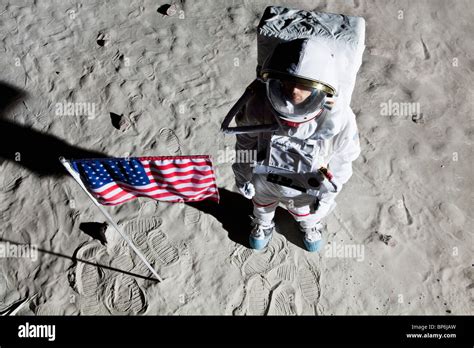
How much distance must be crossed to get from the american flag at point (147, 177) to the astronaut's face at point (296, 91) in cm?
80

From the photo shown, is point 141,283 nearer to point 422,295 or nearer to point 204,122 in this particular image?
point 204,122

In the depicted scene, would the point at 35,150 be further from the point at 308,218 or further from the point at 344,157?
the point at 344,157

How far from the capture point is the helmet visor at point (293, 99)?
2.93m

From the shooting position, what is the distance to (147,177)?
11.5ft

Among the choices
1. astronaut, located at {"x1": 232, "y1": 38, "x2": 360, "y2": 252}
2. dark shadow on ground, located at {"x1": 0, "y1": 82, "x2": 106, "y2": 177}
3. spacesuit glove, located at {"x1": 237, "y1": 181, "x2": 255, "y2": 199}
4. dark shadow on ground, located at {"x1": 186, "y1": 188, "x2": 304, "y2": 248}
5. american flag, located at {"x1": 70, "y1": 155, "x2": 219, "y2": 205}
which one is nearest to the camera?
astronaut, located at {"x1": 232, "y1": 38, "x2": 360, "y2": 252}

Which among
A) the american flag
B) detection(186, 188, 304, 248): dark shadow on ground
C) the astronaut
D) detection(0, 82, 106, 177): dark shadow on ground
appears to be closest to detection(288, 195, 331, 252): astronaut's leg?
the astronaut

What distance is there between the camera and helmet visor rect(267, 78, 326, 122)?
2.93 m

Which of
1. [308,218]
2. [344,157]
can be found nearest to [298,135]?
[344,157]

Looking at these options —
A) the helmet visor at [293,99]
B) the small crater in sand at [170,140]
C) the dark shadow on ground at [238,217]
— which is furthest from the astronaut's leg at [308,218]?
the small crater in sand at [170,140]

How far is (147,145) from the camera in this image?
537 centimetres

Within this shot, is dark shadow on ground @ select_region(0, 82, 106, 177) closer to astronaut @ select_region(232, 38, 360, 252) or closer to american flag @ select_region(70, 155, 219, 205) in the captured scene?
american flag @ select_region(70, 155, 219, 205)

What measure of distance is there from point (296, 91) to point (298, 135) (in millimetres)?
431

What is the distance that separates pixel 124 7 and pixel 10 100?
193 cm
